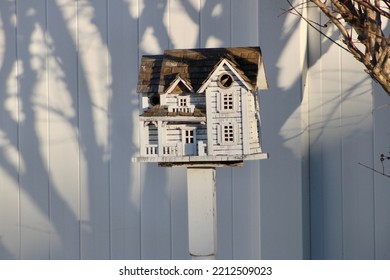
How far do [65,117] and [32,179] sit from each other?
1.26 ft

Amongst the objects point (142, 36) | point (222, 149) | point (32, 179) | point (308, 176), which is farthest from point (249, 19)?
point (32, 179)

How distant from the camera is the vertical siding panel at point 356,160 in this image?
4184mm

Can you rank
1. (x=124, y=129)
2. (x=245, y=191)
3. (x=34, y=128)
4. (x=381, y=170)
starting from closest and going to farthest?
1. (x=381, y=170)
2. (x=245, y=191)
3. (x=124, y=129)
4. (x=34, y=128)

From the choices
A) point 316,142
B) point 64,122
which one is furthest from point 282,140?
point 64,122

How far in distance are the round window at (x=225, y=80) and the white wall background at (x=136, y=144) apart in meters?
0.81

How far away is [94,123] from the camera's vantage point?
4.55 meters

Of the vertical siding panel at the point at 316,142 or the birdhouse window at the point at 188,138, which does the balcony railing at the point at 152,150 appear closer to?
the birdhouse window at the point at 188,138

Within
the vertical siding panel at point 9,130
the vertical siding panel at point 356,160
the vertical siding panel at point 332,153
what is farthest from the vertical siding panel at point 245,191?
the vertical siding panel at point 9,130

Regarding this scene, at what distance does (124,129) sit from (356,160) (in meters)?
1.22

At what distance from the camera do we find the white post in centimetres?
358

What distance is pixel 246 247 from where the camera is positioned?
4.42 meters

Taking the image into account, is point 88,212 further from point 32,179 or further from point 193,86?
point 193,86

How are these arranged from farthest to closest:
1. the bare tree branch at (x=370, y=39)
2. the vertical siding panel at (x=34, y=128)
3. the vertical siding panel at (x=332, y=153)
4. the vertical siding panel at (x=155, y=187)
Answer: the vertical siding panel at (x=34, y=128) → the vertical siding panel at (x=155, y=187) → the vertical siding panel at (x=332, y=153) → the bare tree branch at (x=370, y=39)

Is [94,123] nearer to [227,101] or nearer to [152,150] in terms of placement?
[152,150]
